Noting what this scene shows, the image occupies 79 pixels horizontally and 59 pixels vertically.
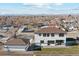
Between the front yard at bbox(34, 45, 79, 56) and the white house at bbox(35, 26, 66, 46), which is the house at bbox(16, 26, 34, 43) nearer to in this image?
the white house at bbox(35, 26, 66, 46)

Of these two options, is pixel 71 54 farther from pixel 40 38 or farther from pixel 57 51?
pixel 40 38

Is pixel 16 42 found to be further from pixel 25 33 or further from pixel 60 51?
pixel 60 51

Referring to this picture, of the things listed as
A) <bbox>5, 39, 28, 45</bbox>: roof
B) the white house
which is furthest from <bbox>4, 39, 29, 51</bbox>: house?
the white house

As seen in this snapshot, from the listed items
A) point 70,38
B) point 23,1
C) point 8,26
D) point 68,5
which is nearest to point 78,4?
point 68,5

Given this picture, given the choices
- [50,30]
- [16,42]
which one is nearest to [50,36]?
[50,30]

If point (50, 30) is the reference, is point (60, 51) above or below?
below

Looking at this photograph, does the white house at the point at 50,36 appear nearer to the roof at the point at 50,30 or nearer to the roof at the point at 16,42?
the roof at the point at 50,30
